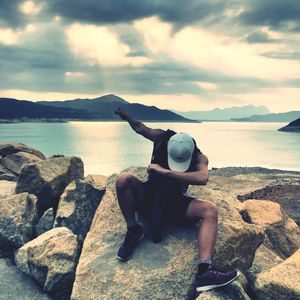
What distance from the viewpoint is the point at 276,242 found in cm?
1027

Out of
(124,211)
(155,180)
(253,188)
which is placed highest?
(155,180)

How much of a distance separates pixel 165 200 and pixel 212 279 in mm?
1502

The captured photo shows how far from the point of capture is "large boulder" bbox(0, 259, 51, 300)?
25.9ft

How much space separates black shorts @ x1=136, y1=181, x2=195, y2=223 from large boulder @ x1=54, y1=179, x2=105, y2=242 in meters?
2.38

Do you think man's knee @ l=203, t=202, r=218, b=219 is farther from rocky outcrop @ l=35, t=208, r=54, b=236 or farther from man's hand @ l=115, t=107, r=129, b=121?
rocky outcrop @ l=35, t=208, r=54, b=236

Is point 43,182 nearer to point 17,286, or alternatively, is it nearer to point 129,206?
point 17,286

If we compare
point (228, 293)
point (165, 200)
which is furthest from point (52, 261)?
point (228, 293)

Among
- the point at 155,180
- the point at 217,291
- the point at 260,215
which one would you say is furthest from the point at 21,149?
the point at 217,291

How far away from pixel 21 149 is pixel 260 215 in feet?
41.3

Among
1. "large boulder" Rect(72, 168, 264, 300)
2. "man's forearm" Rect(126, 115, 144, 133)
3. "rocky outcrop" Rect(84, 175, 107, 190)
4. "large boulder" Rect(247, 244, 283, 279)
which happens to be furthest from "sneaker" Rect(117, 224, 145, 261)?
"rocky outcrop" Rect(84, 175, 107, 190)

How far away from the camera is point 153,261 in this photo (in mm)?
7309

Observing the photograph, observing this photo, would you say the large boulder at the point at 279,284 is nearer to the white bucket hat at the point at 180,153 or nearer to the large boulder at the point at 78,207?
the white bucket hat at the point at 180,153

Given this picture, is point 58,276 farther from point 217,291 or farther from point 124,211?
point 217,291

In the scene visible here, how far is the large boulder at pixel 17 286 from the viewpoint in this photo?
791cm
